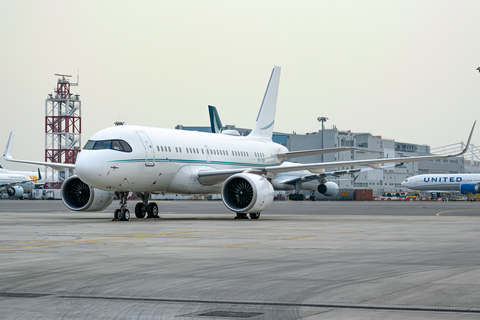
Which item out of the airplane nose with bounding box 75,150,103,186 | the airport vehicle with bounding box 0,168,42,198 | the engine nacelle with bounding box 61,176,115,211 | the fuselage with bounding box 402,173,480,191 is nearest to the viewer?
the airplane nose with bounding box 75,150,103,186

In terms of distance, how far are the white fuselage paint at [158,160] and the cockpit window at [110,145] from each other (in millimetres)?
186

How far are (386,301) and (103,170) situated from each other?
59.1ft

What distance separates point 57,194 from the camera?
89.2 m

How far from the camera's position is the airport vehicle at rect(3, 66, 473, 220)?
78.4 ft

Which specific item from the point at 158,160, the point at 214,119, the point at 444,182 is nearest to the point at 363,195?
the point at 444,182

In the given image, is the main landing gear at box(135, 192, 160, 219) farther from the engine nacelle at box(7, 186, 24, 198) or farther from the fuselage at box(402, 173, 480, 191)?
the fuselage at box(402, 173, 480, 191)

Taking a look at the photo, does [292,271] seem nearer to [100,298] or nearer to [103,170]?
[100,298]

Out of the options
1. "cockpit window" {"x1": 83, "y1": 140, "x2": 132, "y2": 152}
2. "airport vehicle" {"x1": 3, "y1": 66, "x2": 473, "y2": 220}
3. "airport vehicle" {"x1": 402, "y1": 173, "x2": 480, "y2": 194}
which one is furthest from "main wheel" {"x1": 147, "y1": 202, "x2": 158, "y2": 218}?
"airport vehicle" {"x1": 402, "y1": 173, "x2": 480, "y2": 194}

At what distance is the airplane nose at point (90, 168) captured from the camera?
23047mm

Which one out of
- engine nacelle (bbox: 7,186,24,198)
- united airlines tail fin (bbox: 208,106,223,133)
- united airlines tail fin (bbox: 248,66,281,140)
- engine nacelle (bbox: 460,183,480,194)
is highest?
united airlines tail fin (bbox: 208,106,223,133)

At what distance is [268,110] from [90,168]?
15061mm

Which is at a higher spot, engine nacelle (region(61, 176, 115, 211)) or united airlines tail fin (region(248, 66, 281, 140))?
united airlines tail fin (region(248, 66, 281, 140))

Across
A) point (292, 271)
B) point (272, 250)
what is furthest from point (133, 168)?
point (292, 271)

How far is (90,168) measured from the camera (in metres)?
23.1
